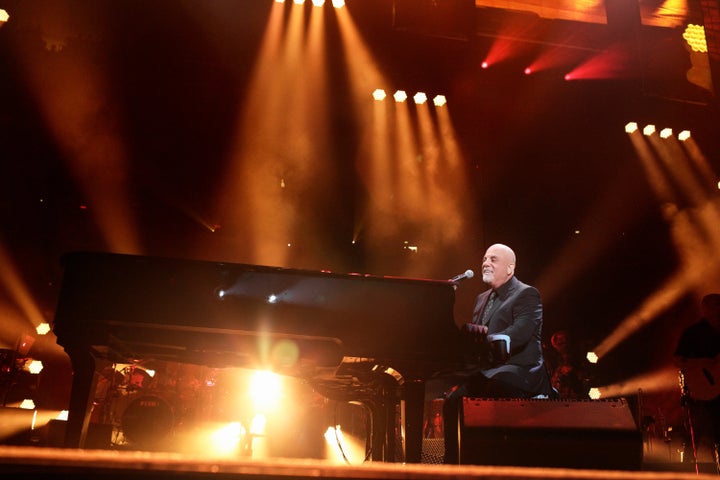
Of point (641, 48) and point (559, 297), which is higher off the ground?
point (641, 48)

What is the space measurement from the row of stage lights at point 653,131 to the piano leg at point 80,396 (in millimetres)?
7241

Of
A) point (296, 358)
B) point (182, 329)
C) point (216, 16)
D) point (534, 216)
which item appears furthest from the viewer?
point (534, 216)

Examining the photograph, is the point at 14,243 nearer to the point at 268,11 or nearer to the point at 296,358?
the point at 268,11

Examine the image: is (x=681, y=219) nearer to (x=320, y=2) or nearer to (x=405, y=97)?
(x=405, y=97)

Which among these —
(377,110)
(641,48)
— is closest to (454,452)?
(377,110)

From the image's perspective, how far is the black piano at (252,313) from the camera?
2617 millimetres

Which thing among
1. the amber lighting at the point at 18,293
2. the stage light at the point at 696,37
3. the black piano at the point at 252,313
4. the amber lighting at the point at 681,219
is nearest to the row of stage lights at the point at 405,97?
the amber lighting at the point at 681,219

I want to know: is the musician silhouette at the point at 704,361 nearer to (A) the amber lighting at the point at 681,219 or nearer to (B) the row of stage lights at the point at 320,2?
(A) the amber lighting at the point at 681,219

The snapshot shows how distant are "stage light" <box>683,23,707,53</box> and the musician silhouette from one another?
3763 millimetres

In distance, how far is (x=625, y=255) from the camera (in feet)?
28.3

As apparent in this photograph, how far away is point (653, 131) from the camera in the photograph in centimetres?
742

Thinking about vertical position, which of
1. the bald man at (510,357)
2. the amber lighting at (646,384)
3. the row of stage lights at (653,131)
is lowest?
the bald man at (510,357)

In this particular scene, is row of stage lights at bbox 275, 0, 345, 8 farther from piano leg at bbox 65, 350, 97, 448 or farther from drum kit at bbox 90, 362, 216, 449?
piano leg at bbox 65, 350, 97, 448

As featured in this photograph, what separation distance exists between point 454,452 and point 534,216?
6.14m
